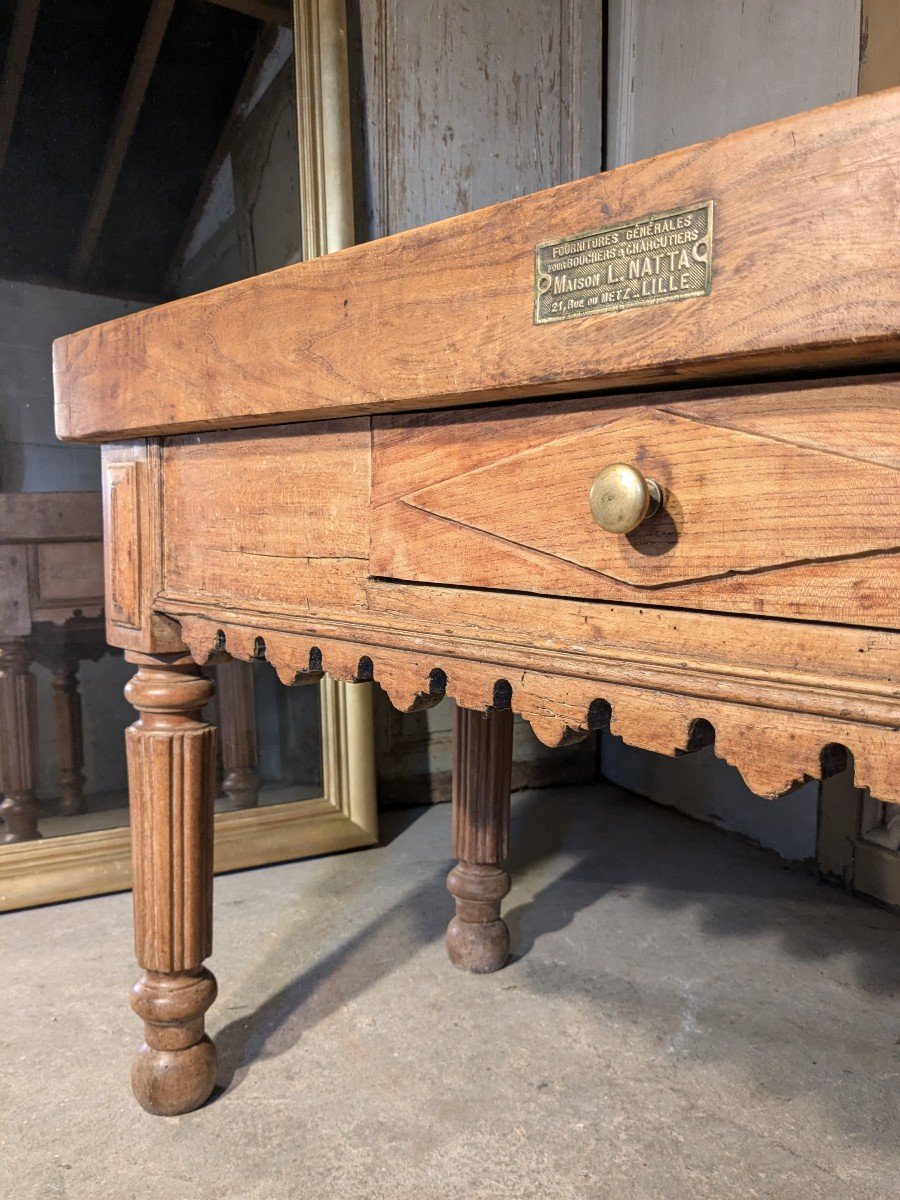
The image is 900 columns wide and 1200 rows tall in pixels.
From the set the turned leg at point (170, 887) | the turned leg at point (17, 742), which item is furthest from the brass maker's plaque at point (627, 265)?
the turned leg at point (17, 742)

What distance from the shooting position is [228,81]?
1.60 m

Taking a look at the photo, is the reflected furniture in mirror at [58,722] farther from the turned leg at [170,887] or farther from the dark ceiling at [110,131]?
the turned leg at [170,887]

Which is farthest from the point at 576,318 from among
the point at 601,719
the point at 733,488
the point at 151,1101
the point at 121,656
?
the point at 121,656

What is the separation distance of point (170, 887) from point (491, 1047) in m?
0.41

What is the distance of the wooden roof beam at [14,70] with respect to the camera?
1.42 metres

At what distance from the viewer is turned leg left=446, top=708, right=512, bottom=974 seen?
1.23m

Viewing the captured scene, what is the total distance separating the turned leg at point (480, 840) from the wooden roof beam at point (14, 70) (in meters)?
1.12

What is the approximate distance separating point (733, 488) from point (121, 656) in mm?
1255

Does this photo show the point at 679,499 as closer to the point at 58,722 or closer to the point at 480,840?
the point at 480,840

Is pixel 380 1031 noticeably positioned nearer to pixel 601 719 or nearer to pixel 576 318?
pixel 601 719

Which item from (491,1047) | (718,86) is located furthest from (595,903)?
(718,86)

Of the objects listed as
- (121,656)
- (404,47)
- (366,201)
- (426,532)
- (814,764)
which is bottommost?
(121,656)

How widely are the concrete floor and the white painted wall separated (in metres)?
0.19

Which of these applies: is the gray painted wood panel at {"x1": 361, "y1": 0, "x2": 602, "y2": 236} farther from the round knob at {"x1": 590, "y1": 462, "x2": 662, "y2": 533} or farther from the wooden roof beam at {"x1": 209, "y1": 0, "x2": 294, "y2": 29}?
the round knob at {"x1": 590, "y1": 462, "x2": 662, "y2": 533}
